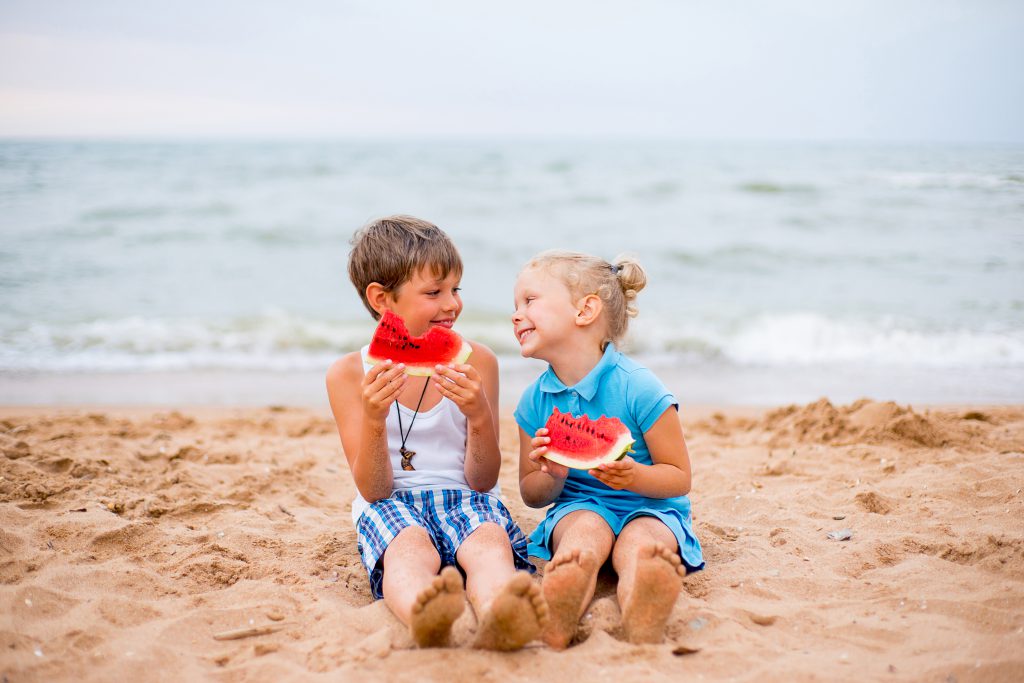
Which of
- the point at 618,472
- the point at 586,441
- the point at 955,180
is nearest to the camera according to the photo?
the point at 618,472

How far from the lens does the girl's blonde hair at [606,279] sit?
372 centimetres

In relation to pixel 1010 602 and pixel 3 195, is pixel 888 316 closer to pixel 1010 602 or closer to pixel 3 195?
pixel 1010 602

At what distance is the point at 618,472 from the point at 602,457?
92mm

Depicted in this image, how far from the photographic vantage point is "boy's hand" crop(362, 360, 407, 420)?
3.31 metres

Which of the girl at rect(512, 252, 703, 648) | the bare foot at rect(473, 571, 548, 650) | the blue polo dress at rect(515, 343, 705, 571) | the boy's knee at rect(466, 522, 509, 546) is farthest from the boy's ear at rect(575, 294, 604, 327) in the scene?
the bare foot at rect(473, 571, 548, 650)

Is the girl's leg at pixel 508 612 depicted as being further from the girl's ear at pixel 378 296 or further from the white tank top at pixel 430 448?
the girl's ear at pixel 378 296

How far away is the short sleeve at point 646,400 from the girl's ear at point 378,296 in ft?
4.11

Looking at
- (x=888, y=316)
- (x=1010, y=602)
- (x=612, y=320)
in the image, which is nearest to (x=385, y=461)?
(x=612, y=320)

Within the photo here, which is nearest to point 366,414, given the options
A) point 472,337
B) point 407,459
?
point 407,459

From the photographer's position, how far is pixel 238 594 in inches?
135

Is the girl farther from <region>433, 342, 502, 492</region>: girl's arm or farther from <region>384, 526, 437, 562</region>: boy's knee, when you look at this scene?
<region>384, 526, 437, 562</region>: boy's knee

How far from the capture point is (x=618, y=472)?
10.7 feet

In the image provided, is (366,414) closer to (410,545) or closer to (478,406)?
(478,406)

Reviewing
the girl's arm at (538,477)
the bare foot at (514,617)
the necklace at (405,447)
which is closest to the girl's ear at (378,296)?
the necklace at (405,447)
